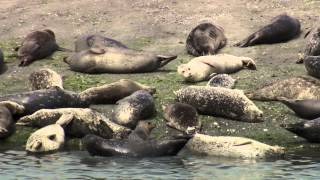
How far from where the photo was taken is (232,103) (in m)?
11.0

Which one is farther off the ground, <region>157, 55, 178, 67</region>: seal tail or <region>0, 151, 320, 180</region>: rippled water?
<region>157, 55, 178, 67</region>: seal tail

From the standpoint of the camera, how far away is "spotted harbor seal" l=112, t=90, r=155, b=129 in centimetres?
1080

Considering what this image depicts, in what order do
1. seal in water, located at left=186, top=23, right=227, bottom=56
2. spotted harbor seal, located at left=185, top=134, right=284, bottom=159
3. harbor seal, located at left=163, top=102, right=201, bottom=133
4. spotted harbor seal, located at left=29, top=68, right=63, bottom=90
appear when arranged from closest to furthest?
spotted harbor seal, located at left=185, top=134, right=284, bottom=159 < harbor seal, located at left=163, top=102, right=201, bottom=133 < spotted harbor seal, located at left=29, top=68, right=63, bottom=90 < seal in water, located at left=186, top=23, right=227, bottom=56

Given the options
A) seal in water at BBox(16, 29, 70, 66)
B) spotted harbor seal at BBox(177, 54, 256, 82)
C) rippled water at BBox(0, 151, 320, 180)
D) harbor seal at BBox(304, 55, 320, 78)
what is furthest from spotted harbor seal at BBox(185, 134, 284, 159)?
seal in water at BBox(16, 29, 70, 66)

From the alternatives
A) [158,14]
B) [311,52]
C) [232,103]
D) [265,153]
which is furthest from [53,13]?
[265,153]

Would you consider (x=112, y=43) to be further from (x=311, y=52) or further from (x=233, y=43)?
(x=311, y=52)

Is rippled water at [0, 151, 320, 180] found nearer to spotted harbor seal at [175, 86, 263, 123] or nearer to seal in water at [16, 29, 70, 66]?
spotted harbor seal at [175, 86, 263, 123]

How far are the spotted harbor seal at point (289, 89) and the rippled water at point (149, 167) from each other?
7.91 ft

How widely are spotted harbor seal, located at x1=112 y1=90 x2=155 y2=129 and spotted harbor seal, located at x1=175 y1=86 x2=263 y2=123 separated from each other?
0.56 metres

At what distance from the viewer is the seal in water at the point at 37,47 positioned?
14.8 m

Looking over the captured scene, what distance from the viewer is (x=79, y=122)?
34.5ft

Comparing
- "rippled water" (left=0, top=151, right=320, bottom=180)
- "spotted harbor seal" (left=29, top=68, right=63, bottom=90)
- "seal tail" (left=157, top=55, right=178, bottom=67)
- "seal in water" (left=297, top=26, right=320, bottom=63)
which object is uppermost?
"seal in water" (left=297, top=26, right=320, bottom=63)

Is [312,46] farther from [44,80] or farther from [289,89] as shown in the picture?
[44,80]

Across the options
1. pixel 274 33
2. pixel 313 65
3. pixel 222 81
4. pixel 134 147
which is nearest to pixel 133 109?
pixel 134 147
